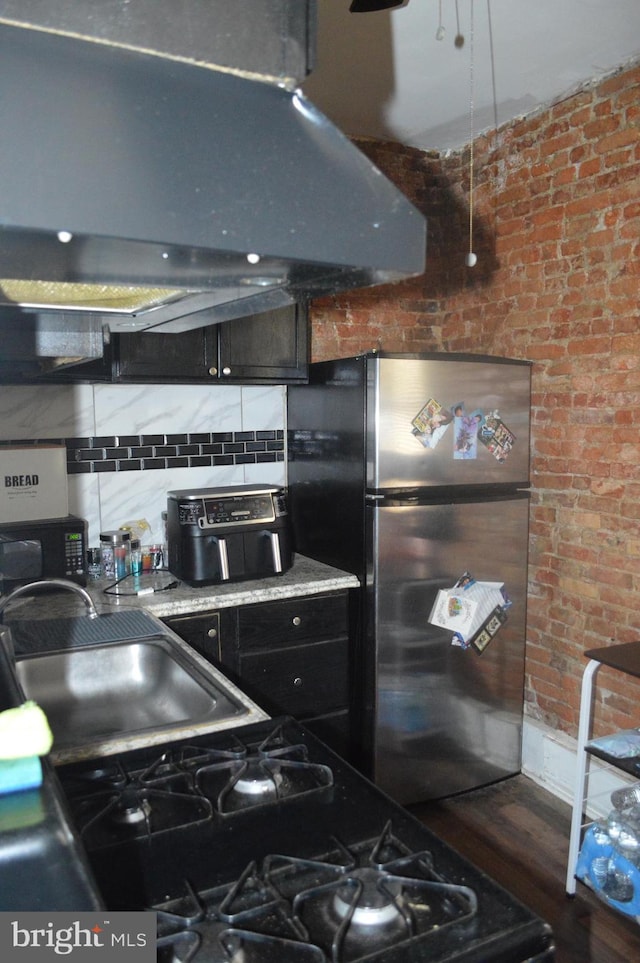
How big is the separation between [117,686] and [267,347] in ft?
5.12

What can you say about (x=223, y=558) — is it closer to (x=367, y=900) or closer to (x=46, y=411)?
(x=46, y=411)

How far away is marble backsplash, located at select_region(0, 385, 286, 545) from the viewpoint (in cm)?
280

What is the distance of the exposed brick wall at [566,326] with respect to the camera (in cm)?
256

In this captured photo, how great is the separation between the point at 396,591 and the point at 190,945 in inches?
75.1

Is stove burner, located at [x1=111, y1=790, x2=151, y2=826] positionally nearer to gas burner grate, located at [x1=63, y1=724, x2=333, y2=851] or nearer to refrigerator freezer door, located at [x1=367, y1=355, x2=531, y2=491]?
gas burner grate, located at [x1=63, y1=724, x2=333, y2=851]

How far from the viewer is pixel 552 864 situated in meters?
2.46

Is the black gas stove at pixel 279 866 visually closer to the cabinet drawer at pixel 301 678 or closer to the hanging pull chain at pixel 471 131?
the cabinet drawer at pixel 301 678

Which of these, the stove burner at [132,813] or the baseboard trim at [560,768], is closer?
the stove burner at [132,813]

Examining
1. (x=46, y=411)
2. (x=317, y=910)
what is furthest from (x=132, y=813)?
(x=46, y=411)

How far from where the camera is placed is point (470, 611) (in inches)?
110

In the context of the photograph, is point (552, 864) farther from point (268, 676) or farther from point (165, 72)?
point (165, 72)

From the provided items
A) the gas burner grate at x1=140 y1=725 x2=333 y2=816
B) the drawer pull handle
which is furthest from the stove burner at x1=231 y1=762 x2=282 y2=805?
the drawer pull handle

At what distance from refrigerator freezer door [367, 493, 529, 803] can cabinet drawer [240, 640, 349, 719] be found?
0.49ft

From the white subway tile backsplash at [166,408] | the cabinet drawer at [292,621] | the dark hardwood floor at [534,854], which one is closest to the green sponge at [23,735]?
the cabinet drawer at [292,621]
